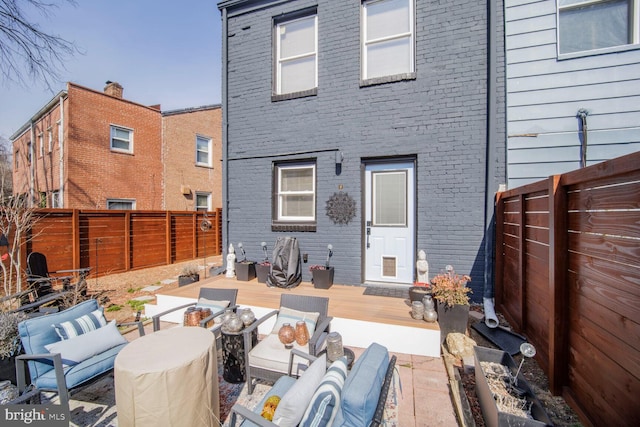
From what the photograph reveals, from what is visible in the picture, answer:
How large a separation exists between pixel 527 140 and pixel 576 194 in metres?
2.56

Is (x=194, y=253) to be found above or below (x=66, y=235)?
below

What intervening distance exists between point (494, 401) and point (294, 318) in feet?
6.65

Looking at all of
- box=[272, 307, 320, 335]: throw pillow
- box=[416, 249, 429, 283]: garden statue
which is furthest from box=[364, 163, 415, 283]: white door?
box=[272, 307, 320, 335]: throw pillow

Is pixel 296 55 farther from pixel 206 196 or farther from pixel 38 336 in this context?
pixel 206 196

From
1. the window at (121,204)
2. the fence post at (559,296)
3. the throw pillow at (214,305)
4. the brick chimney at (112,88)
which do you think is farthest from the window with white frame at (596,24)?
the brick chimney at (112,88)

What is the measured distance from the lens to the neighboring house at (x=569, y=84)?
3.98 meters

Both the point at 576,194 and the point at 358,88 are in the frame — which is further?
the point at 358,88

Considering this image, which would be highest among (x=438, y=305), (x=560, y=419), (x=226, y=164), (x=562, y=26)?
(x=562, y=26)

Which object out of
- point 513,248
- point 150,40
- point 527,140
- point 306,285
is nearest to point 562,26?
point 527,140

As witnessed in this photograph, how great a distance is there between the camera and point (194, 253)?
33.9 ft

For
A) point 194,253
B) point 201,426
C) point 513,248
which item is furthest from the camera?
point 194,253

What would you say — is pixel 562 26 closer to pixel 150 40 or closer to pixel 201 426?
pixel 201 426

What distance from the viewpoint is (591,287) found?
6.94 ft

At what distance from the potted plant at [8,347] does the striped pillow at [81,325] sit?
42cm
